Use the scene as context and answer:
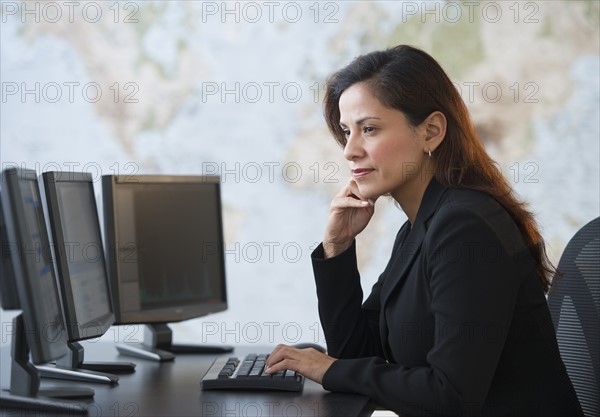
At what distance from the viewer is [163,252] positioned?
7.54 feet

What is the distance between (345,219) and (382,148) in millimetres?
297

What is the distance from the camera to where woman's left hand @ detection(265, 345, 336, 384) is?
165cm

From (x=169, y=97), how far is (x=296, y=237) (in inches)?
33.8

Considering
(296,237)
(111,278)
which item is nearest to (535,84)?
(296,237)

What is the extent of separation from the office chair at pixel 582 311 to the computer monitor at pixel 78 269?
40.3 inches

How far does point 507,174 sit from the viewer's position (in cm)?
359

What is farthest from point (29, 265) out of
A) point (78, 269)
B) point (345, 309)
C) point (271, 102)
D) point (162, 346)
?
point (271, 102)

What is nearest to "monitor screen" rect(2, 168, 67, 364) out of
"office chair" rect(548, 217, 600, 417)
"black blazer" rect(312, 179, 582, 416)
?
"black blazer" rect(312, 179, 582, 416)

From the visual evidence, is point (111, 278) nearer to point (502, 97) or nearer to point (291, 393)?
point (291, 393)

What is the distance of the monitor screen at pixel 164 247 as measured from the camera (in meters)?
2.19

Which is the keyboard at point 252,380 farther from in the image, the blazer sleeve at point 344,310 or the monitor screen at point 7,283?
the monitor screen at point 7,283

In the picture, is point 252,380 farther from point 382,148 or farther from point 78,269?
point 382,148

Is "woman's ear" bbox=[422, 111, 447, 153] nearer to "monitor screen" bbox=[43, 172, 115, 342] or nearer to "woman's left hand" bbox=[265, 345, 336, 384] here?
"woman's left hand" bbox=[265, 345, 336, 384]

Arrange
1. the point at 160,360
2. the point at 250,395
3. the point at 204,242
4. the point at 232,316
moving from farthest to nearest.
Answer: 1. the point at 232,316
2. the point at 204,242
3. the point at 160,360
4. the point at 250,395
